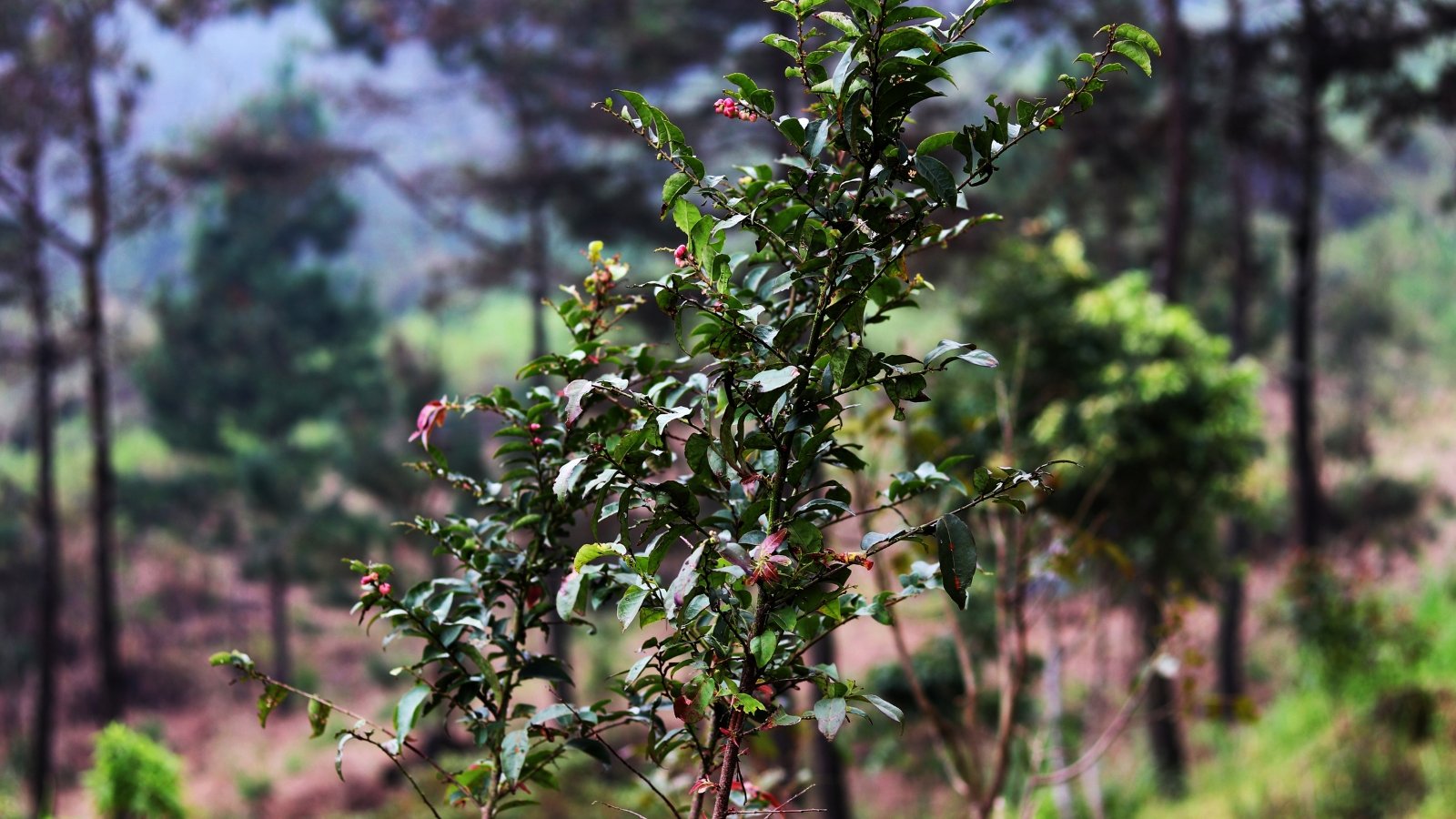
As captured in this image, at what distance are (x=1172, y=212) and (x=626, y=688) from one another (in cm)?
668

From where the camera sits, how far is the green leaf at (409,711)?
4.17ft

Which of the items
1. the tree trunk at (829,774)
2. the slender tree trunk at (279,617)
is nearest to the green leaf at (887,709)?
the tree trunk at (829,774)

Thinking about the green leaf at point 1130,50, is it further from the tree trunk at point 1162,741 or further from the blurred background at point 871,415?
the tree trunk at point 1162,741

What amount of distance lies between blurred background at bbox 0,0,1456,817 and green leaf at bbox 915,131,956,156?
1.54 meters

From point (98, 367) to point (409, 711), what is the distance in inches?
322

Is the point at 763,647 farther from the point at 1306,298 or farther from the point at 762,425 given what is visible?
the point at 1306,298

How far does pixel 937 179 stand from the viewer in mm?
1119

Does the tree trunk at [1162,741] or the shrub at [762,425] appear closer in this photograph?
the shrub at [762,425]

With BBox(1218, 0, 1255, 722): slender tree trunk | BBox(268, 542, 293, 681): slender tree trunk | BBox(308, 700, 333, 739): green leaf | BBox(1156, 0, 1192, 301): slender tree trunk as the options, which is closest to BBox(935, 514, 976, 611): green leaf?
BBox(308, 700, 333, 739): green leaf

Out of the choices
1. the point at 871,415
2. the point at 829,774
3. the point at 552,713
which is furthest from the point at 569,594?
the point at 829,774

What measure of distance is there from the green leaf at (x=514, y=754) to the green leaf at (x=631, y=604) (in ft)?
0.71

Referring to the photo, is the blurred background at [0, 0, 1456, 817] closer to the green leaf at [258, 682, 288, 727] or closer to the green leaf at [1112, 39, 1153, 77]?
the green leaf at [1112, 39, 1153, 77]

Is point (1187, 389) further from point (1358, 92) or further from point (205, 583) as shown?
point (205, 583)

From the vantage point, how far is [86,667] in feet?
46.0
